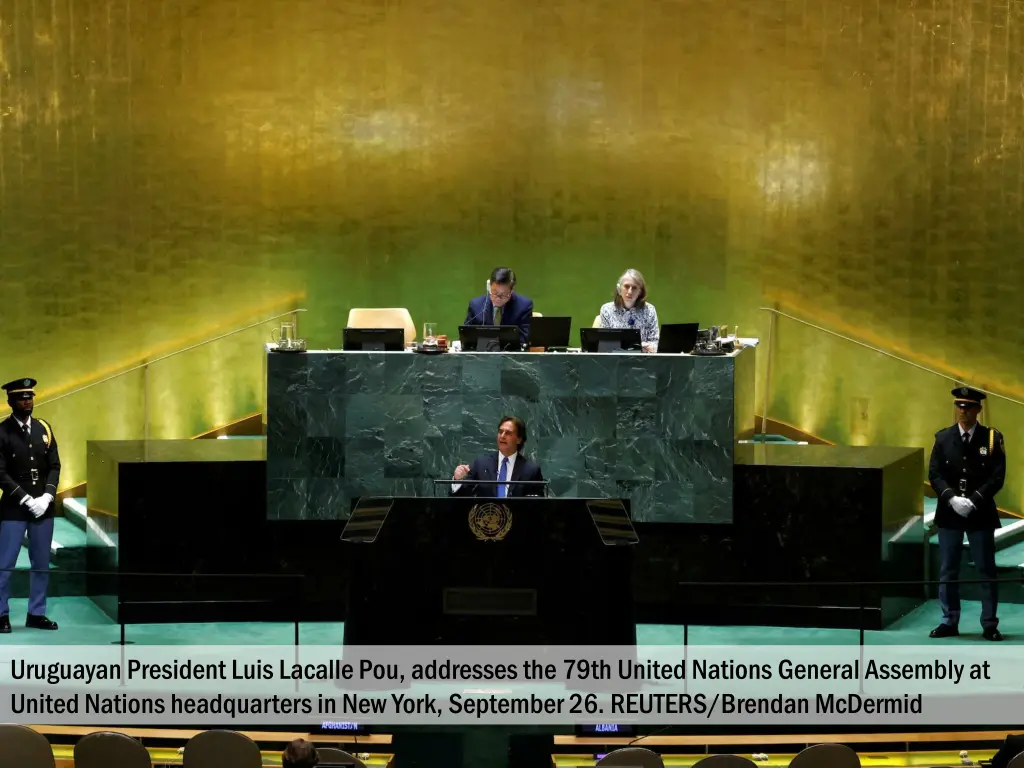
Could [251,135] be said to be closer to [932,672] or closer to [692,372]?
[692,372]

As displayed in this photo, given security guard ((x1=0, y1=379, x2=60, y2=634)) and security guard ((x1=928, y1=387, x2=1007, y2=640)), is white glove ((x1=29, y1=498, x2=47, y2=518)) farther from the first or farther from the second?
security guard ((x1=928, y1=387, x2=1007, y2=640))

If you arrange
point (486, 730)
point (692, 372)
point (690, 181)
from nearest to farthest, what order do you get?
point (486, 730) → point (692, 372) → point (690, 181)

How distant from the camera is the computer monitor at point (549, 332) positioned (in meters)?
7.97

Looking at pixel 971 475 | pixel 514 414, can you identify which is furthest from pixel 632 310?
pixel 971 475

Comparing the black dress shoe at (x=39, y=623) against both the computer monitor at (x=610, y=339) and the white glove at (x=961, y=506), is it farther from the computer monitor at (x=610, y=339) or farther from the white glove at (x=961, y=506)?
the white glove at (x=961, y=506)

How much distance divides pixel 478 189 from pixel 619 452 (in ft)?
11.3

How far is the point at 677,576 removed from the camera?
8.03 metres

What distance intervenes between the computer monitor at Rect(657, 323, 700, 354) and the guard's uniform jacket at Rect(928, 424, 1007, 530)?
60.3 inches

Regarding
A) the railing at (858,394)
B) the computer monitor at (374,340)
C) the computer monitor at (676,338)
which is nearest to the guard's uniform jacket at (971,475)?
the computer monitor at (676,338)

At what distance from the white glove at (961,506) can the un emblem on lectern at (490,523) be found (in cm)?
259

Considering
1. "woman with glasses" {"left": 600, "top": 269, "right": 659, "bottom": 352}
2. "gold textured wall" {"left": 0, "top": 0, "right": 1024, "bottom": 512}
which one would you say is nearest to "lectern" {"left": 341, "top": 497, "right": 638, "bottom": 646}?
"woman with glasses" {"left": 600, "top": 269, "right": 659, "bottom": 352}

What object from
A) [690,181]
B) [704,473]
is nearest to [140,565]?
[704,473]

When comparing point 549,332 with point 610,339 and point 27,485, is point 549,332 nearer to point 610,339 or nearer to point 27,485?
point 610,339

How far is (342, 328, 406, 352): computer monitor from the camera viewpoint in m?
7.90
